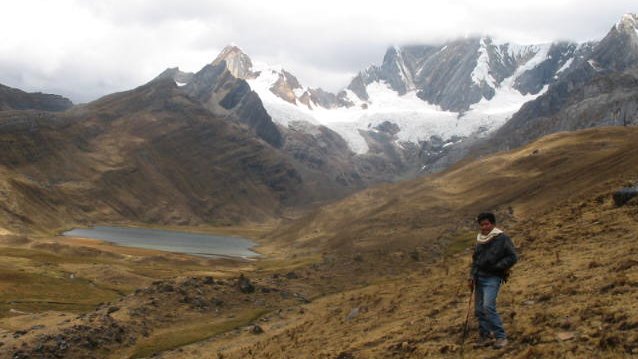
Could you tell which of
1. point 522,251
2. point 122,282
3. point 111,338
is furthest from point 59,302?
point 522,251

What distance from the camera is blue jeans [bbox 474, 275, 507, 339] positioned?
2131cm

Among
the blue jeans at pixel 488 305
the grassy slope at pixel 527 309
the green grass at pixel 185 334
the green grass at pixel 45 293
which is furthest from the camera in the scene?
the green grass at pixel 45 293

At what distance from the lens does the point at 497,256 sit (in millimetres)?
21266

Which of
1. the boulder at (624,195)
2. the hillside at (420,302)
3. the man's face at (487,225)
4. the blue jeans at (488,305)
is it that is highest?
the man's face at (487,225)

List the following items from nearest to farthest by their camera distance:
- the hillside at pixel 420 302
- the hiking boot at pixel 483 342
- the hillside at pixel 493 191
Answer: the hiking boot at pixel 483 342 < the hillside at pixel 420 302 < the hillside at pixel 493 191

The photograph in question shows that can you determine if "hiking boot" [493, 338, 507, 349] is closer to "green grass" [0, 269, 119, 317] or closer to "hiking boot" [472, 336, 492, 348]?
"hiking boot" [472, 336, 492, 348]

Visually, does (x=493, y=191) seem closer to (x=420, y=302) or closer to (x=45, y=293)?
(x=45, y=293)

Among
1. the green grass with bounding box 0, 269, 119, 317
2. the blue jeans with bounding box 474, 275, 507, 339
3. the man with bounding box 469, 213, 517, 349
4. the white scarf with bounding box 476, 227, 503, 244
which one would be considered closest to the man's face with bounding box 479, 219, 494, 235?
the man with bounding box 469, 213, 517, 349

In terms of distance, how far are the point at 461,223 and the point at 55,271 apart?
6893cm

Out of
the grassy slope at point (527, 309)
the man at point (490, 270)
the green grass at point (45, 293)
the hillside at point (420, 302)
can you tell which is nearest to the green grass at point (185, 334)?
the hillside at point (420, 302)

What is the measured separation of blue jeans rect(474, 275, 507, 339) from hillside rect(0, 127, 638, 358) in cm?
73

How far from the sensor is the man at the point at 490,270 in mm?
21188

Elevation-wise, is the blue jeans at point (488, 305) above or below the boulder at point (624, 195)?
below

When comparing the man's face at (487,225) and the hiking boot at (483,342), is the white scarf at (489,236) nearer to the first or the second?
the man's face at (487,225)
